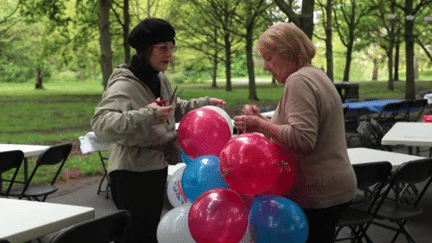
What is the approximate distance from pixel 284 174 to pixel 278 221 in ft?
0.79

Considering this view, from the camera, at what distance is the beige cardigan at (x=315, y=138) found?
2.38 metres

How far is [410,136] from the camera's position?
5.80 meters

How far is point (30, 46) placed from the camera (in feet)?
118

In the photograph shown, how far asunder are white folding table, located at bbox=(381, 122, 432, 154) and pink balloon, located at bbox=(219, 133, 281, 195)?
10.9 feet

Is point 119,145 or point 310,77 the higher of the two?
point 310,77

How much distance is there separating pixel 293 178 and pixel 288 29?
0.72m

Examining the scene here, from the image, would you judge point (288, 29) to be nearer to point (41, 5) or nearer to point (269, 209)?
point (269, 209)

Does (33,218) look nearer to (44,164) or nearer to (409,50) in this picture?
(44,164)

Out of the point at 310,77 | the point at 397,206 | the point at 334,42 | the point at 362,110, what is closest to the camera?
the point at 310,77

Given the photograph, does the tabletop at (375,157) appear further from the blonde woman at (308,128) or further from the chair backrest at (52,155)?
the chair backrest at (52,155)

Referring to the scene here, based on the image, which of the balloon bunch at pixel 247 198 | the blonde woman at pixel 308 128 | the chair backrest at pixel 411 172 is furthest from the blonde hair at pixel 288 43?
the chair backrest at pixel 411 172

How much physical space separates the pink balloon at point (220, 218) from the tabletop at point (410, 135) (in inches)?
132

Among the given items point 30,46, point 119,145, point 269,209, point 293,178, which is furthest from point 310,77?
point 30,46

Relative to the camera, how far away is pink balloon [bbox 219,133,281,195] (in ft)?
8.34
